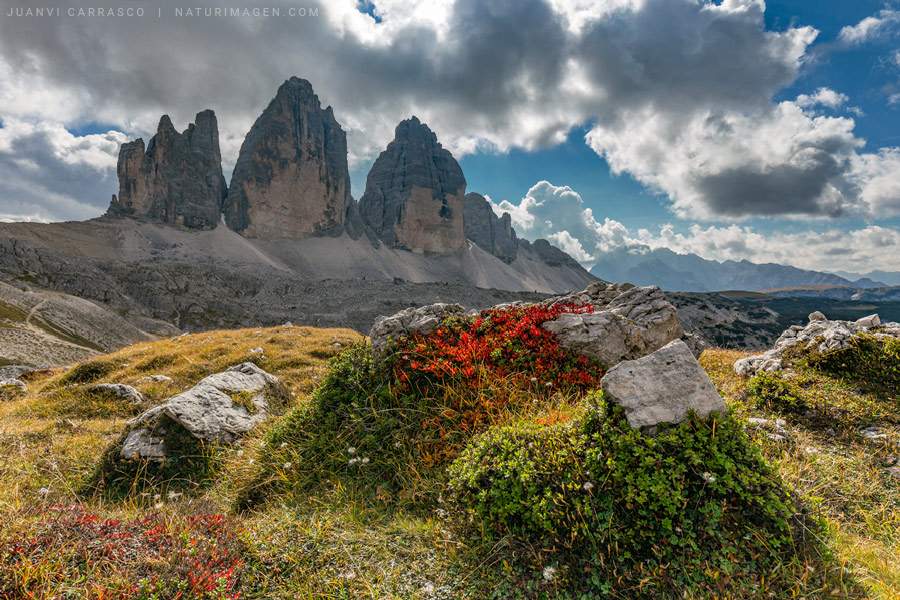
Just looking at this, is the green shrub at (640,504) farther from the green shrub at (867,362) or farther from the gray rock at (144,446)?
the green shrub at (867,362)

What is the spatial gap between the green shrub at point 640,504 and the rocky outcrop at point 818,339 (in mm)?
6043

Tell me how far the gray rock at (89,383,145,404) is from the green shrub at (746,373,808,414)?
48.7ft

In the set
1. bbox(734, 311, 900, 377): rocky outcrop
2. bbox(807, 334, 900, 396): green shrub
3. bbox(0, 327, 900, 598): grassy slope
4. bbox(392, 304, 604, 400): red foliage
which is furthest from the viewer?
bbox(734, 311, 900, 377): rocky outcrop

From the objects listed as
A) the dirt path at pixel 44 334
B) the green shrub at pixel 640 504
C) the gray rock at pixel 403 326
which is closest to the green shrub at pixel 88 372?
the gray rock at pixel 403 326

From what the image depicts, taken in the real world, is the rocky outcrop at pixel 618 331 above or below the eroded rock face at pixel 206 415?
above

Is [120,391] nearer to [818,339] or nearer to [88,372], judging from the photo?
[88,372]

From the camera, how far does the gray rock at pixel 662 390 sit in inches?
171

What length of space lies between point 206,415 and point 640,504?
305 inches

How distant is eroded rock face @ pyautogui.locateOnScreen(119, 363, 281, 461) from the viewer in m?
6.59

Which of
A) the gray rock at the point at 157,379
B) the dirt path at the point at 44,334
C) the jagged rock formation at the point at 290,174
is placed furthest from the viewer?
the jagged rock formation at the point at 290,174

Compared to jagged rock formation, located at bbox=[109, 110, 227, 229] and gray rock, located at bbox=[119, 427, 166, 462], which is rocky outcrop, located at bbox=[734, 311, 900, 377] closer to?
gray rock, located at bbox=[119, 427, 166, 462]

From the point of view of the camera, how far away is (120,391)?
9914 millimetres

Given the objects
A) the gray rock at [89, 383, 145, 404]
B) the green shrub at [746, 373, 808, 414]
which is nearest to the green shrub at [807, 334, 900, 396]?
the green shrub at [746, 373, 808, 414]

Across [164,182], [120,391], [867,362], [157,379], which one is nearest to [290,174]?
[164,182]
